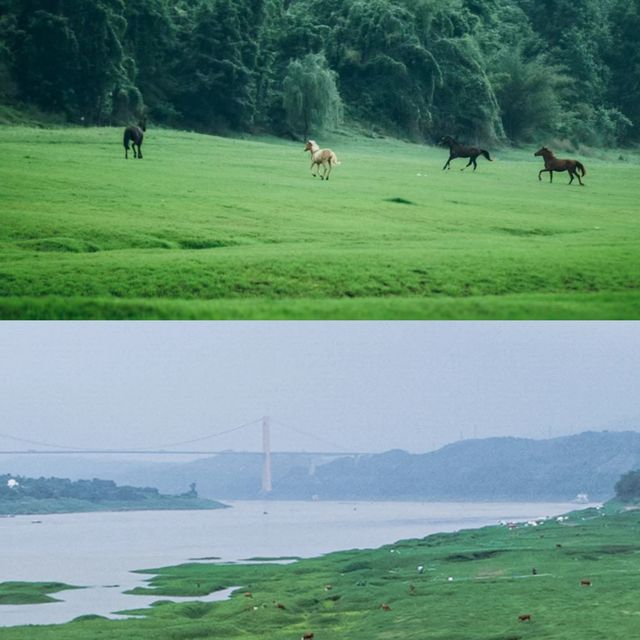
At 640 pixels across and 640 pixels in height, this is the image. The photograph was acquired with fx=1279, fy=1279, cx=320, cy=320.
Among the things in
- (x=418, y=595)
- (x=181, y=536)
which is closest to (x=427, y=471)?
(x=181, y=536)

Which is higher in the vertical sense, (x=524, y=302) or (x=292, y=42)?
(x=292, y=42)

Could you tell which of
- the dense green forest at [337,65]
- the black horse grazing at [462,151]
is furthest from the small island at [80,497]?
Answer: the black horse grazing at [462,151]

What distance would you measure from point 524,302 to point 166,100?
2.36m

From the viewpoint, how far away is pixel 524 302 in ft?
22.0

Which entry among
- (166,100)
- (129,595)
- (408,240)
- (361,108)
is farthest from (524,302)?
(129,595)

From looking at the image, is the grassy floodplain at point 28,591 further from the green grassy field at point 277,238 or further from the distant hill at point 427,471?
the green grassy field at point 277,238

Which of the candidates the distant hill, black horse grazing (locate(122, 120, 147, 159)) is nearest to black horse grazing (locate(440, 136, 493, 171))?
black horse grazing (locate(122, 120, 147, 159))

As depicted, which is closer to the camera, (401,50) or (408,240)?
(408,240)

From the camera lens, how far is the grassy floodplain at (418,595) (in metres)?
11.7

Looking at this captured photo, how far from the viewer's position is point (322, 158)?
→ 24.0 ft

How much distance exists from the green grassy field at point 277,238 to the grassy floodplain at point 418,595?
525cm

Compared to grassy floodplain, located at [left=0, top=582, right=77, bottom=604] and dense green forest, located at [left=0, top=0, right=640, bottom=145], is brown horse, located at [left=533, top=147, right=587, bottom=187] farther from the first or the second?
grassy floodplain, located at [left=0, top=582, right=77, bottom=604]

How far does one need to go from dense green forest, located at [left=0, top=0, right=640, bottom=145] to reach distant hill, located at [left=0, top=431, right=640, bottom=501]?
31.5ft

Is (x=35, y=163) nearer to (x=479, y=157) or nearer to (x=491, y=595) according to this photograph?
(x=479, y=157)
